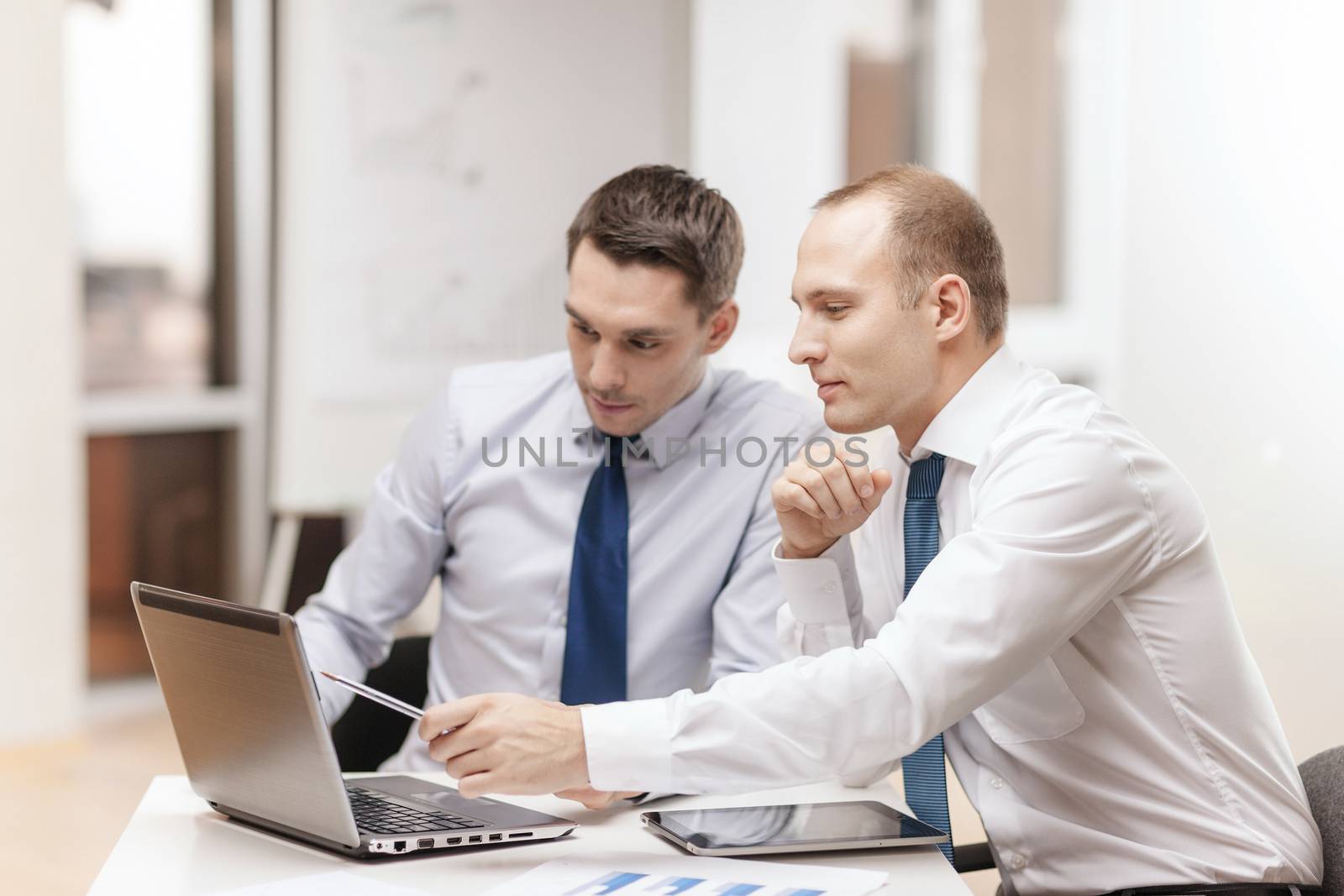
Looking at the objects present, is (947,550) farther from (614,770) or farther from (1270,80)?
(1270,80)

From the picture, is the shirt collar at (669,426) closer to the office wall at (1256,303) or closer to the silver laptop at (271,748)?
the silver laptop at (271,748)

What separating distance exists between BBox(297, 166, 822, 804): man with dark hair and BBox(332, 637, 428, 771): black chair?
0.07 ft

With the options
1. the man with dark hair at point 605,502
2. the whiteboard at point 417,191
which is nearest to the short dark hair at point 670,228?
the man with dark hair at point 605,502

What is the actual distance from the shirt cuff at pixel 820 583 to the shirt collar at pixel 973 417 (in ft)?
0.51

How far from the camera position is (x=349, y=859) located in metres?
1.24

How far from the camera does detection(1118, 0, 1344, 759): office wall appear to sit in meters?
2.61

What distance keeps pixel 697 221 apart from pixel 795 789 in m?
0.81

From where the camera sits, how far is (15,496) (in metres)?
3.85

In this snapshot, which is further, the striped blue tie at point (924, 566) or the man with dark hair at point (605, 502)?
the man with dark hair at point (605, 502)

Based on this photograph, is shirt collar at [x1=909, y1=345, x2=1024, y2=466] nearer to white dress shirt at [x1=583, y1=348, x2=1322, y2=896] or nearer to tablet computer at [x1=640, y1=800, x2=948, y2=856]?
white dress shirt at [x1=583, y1=348, x2=1322, y2=896]

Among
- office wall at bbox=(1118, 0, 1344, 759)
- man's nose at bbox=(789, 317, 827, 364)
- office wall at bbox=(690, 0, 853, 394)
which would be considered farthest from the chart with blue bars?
office wall at bbox=(690, 0, 853, 394)

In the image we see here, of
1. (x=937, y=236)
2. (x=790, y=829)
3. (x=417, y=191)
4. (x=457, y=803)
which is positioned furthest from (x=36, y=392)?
(x=790, y=829)

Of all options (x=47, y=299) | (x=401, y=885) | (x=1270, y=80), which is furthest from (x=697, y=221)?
(x=47, y=299)

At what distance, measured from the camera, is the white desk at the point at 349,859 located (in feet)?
3.85
